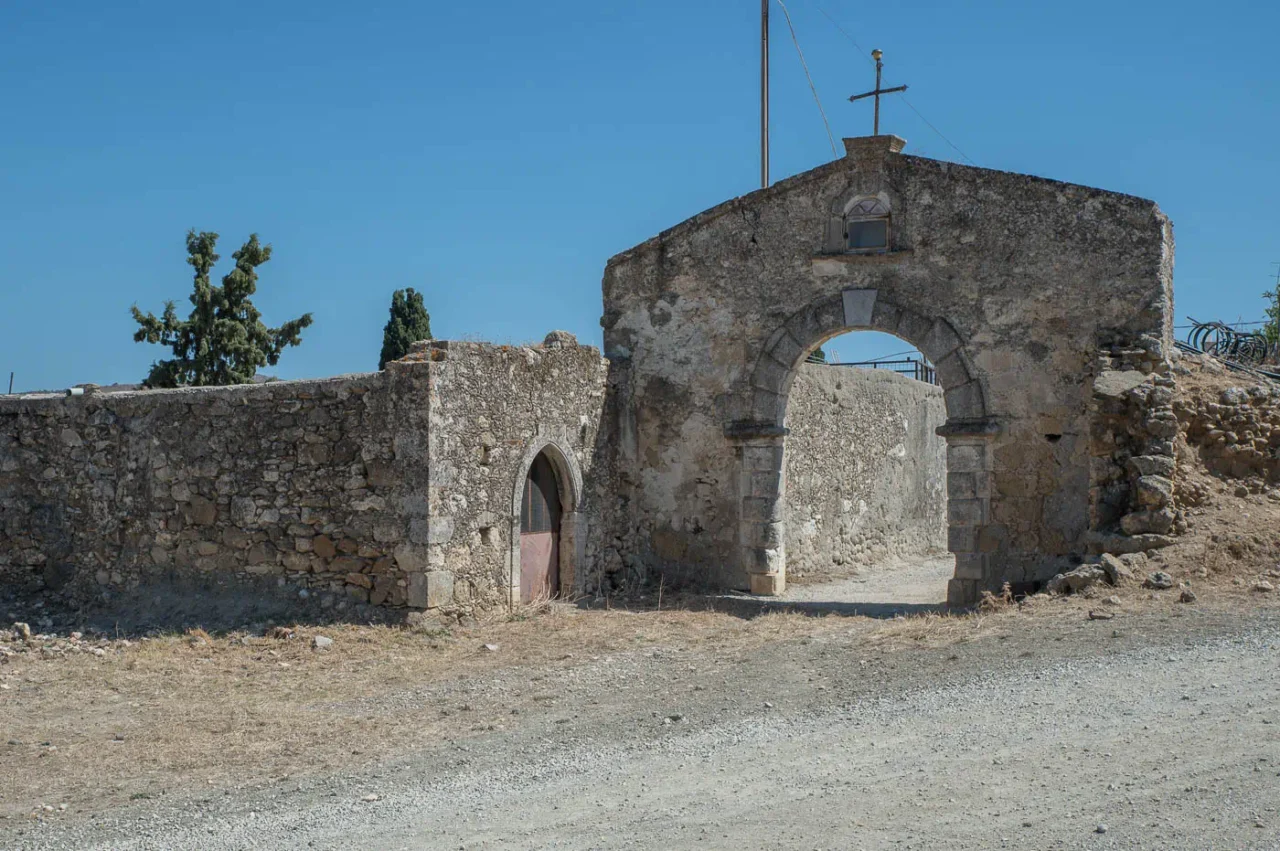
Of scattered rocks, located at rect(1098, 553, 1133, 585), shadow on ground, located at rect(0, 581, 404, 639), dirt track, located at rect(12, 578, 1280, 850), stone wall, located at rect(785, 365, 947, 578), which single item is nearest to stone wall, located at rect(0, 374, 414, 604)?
shadow on ground, located at rect(0, 581, 404, 639)

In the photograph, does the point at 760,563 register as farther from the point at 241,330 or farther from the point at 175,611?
the point at 241,330

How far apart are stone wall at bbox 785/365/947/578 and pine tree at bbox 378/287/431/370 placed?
13.3 m

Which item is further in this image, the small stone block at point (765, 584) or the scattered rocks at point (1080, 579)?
the small stone block at point (765, 584)

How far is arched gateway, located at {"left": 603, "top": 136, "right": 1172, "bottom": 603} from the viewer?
11.4 meters

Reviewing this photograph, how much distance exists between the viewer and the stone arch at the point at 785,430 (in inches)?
458

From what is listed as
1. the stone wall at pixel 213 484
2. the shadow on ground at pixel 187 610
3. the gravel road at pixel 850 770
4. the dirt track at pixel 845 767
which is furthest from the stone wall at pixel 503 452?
the gravel road at pixel 850 770

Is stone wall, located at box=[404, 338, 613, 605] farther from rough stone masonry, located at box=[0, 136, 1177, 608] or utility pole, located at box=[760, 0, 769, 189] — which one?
utility pole, located at box=[760, 0, 769, 189]

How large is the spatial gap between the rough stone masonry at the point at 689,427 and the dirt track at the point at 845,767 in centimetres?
253

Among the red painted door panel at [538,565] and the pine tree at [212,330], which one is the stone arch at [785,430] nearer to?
the red painted door panel at [538,565]

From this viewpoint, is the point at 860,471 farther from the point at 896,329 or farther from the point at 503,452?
the point at 503,452

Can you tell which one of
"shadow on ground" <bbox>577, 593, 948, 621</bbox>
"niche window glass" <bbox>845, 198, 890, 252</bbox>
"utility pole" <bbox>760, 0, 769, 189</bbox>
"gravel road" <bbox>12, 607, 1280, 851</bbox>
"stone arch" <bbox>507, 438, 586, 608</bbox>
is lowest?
"gravel road" <bbox>12, 607, 1280, 851</bbox>

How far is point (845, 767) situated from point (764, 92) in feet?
44.0

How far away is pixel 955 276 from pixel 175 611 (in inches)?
307

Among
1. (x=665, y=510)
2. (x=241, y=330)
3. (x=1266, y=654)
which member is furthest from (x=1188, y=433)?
(x=241, y=330)
